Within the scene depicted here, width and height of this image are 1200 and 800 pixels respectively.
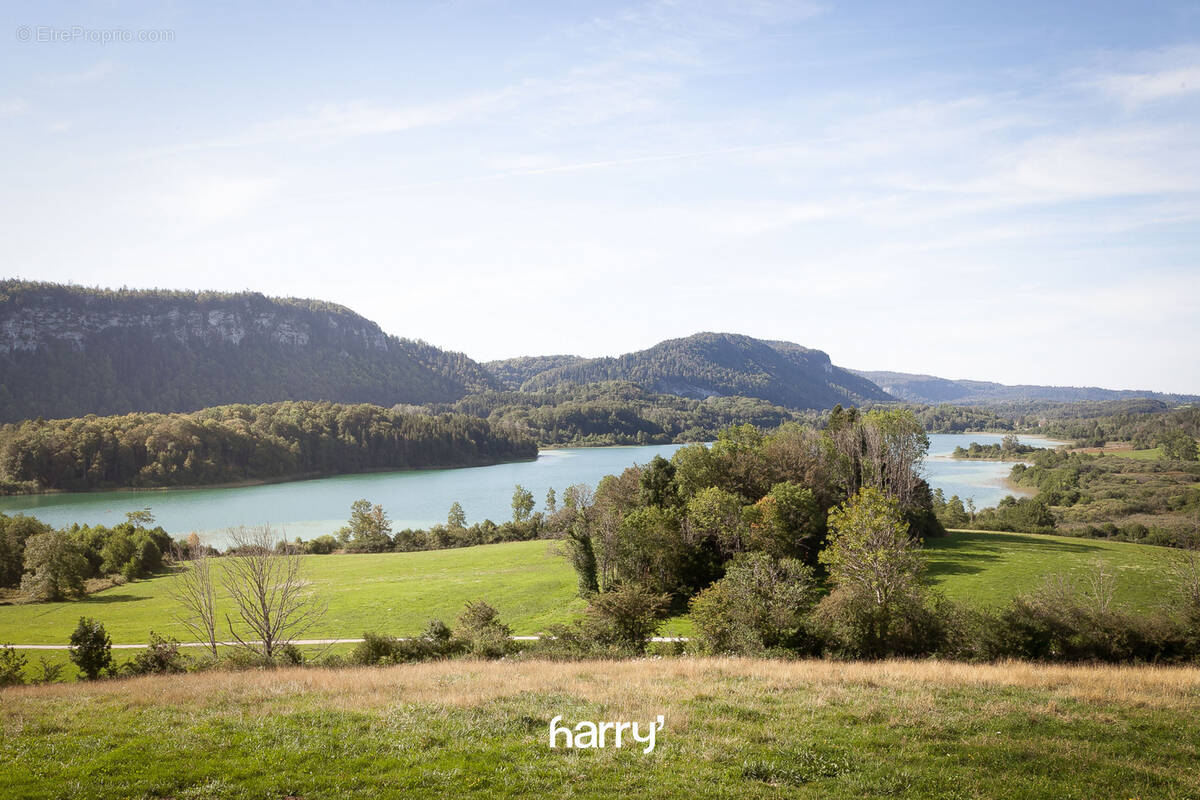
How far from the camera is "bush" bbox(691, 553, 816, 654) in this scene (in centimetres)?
1952

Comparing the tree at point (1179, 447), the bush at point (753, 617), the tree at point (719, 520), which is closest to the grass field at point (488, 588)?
the tree at point (719, 520)

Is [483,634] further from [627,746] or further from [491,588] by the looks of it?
[491,588]

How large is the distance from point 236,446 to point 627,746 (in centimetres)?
13954

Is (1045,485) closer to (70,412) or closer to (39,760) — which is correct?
(39,760)

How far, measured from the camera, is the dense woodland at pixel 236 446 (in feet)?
347

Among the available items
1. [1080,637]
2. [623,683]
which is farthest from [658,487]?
[623,683]

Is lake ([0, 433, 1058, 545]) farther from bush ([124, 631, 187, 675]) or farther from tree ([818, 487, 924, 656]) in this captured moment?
tree ([818, 487, 924, 656])

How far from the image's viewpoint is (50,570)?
1572 inches

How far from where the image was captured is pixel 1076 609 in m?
19.2

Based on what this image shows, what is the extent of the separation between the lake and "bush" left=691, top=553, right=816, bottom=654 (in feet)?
202

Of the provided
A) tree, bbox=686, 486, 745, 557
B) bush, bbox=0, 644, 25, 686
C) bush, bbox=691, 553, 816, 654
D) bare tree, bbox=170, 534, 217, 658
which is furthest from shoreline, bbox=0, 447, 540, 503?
bush, bbox=691, 553, 816, 654

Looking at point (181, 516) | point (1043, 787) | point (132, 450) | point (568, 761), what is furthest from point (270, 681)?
point (132, 450)

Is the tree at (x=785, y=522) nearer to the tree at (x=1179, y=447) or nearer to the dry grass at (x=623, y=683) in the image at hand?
the dry grass at (x=623, y=683)

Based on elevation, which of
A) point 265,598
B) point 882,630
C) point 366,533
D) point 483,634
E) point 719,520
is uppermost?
point 719,520
